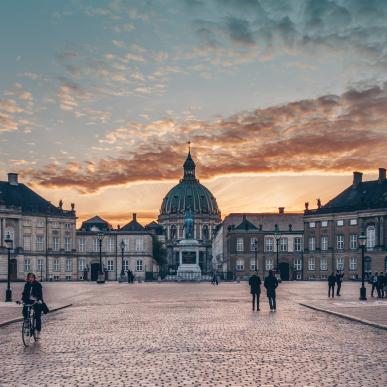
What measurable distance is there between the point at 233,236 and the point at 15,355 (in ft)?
377

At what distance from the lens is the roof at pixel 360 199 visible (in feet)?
357

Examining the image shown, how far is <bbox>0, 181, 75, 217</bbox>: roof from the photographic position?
113 meters

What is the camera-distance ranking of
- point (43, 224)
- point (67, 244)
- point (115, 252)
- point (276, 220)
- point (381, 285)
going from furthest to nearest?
1. point (276, 220)
2. point (115, 252)
3. point (67, 244)
4. point (43, 224)
5. point (381, 285)

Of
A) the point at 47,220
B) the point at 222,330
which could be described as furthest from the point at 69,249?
the point at 222,330

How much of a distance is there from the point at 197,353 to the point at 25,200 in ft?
340

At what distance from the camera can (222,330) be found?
2148 cm

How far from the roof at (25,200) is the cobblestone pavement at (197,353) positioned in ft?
294

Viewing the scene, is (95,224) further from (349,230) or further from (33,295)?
(33,295)

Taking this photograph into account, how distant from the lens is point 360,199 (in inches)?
4437

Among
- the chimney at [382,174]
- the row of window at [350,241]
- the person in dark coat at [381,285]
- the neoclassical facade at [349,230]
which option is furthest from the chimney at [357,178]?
the person in dark coat at [381,285]

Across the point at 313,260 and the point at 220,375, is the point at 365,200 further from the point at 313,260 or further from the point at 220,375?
the point at 220,375

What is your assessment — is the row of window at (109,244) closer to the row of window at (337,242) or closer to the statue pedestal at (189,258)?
the statue pedestal at (189,258)

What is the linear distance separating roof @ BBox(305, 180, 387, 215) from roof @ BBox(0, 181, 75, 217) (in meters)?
44.1

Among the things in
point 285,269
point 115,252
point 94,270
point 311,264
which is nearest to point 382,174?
point 311,264
